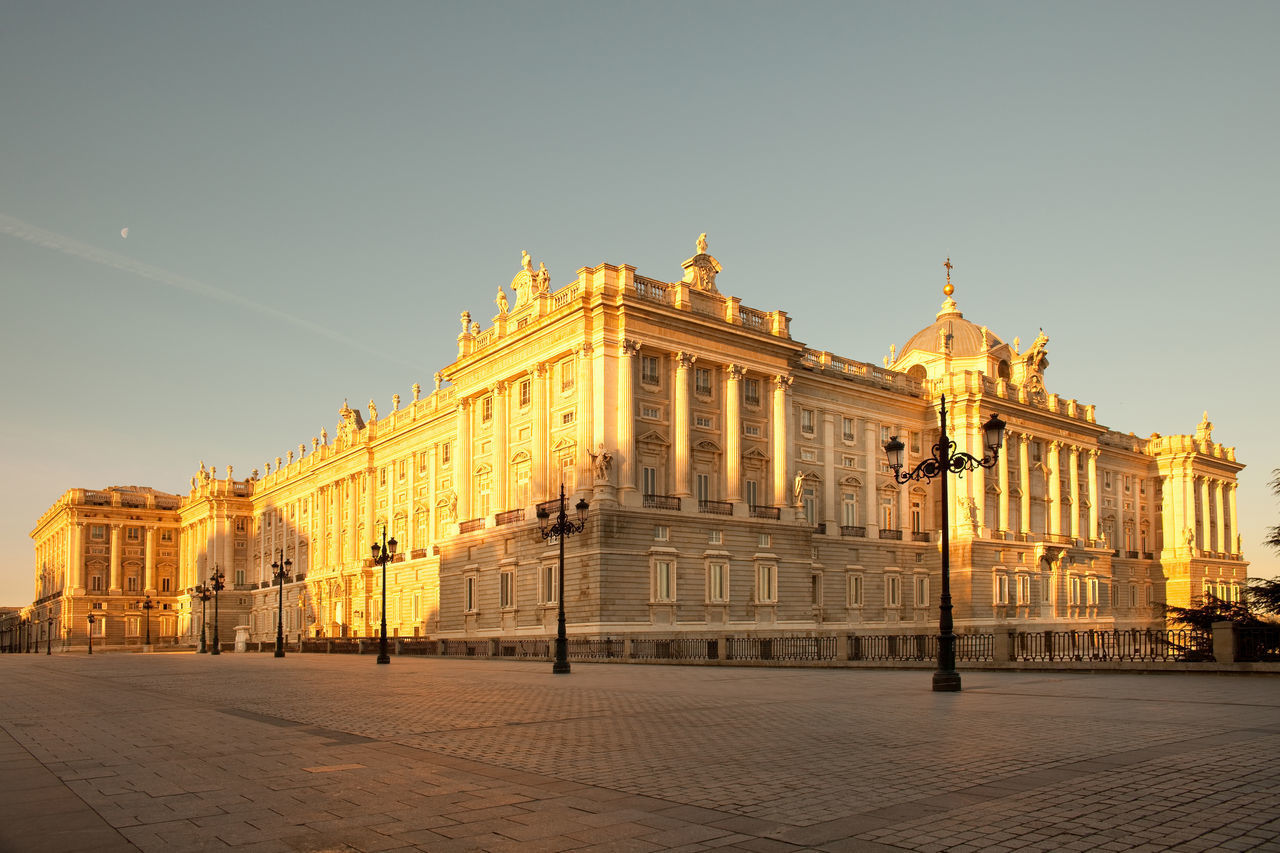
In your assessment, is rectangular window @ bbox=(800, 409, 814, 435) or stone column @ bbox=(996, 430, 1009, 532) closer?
rectangular window @ bbox=(800, 409, 814, 435)

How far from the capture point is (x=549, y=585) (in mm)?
49719

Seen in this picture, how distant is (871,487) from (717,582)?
1760 centimetres

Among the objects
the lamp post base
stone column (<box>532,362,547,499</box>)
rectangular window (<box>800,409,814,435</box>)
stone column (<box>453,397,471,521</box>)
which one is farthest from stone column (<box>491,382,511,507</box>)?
the lamp post base

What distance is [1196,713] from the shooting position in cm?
1499

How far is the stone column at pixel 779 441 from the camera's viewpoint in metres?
54.3

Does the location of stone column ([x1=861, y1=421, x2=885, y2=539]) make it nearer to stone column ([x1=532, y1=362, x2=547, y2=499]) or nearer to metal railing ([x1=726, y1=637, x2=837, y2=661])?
stone column ([x1=532, y1=362, x2=547, y2=499])

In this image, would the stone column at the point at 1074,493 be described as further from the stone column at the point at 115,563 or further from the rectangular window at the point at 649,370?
the stone column at the point at 115,563

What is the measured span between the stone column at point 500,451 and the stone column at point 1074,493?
42794mm

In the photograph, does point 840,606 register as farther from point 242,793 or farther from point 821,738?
point 242,793

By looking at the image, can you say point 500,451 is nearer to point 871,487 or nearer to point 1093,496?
point 871,487

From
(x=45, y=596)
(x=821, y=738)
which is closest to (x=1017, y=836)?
(x=821, y=738)

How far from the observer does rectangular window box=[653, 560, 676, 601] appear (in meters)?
47.8

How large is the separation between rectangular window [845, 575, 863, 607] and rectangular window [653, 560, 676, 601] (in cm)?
1596

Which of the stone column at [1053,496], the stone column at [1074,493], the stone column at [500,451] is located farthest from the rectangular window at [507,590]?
the stone column at [1074,493]
